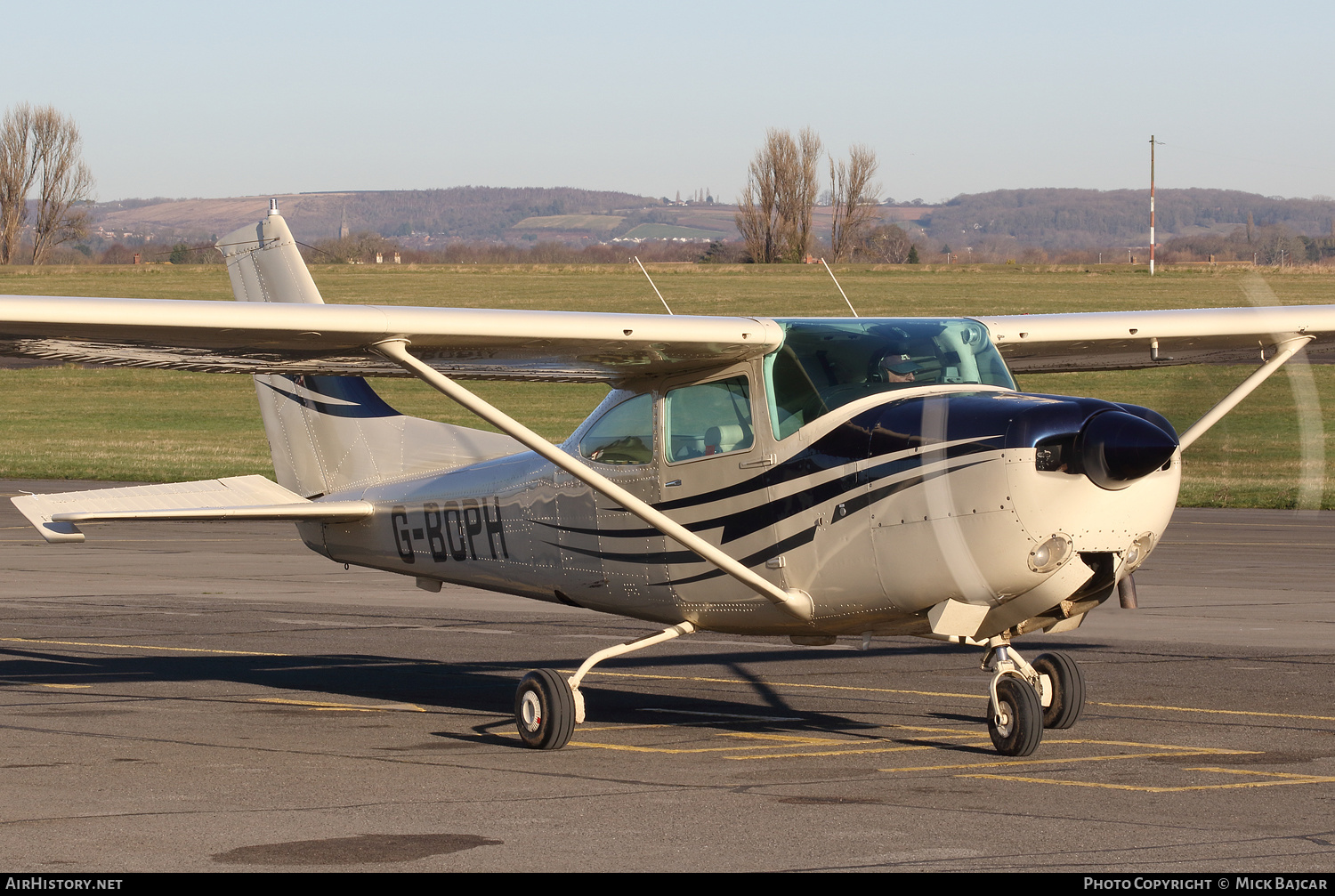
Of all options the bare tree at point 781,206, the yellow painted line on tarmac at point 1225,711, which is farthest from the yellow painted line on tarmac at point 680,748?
the bare tree at point 781,206

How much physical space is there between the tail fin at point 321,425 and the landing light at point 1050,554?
199 inches

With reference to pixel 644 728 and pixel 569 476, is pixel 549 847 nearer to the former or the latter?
pixel 644 728

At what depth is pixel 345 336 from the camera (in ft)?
29.1

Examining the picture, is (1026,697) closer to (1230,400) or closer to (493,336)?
(1230,400)

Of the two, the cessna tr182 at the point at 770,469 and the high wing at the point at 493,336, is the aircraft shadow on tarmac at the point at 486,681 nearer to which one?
the cessna tr182 at the point at 770,469

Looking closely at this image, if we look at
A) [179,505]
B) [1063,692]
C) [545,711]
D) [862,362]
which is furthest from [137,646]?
[1063,692]

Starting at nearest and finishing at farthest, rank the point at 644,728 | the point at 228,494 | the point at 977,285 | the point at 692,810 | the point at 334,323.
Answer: the point at 692,810
the point at 334,323
the point at 644,728
the point at 228,494
the point at 977,285

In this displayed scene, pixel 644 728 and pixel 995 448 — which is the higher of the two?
pixel 995 448

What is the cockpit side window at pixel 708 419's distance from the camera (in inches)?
370

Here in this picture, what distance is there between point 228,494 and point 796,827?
5913 millimetres

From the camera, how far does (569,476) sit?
1048 centimetres

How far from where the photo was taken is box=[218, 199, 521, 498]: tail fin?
483 inches

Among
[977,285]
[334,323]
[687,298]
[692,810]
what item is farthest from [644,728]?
[977,285]

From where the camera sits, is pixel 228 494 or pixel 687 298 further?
pixel 687 298
